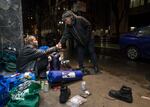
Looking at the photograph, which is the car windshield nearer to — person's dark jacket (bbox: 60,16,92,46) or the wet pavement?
the wet pavement

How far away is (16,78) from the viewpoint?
4734 millimetres

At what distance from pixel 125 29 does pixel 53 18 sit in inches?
304

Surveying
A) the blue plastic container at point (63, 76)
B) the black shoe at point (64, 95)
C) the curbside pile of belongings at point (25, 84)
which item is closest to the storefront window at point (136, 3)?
the curbside pile of belongings at point (25, 84)

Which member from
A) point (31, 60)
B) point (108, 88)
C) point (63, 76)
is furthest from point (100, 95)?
point (31, 60)

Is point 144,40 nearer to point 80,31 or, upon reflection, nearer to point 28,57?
point 80,31

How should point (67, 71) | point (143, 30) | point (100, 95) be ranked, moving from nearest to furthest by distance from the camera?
point (100, 95), point (67, 71), point (143, 30)

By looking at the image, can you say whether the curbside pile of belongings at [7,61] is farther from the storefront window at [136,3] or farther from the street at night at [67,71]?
the storefront window at [136,3]

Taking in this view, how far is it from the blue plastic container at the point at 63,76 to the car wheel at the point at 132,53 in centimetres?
449

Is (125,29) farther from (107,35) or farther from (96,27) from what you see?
(96,27)

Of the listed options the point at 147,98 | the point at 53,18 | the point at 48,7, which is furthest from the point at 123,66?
the point at 48,7

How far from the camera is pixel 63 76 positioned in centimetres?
502

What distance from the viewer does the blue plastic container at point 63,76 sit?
490 cm

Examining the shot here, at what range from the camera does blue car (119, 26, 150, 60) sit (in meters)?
8.63

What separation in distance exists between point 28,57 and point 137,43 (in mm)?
5177
